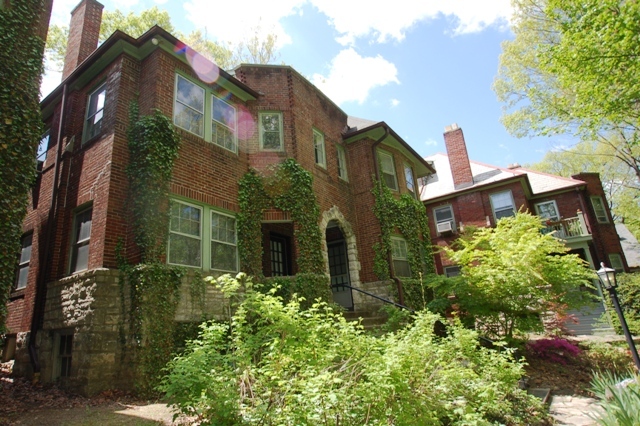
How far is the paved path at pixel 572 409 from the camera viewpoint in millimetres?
5836

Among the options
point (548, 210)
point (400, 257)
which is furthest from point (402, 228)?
point (548, 210)

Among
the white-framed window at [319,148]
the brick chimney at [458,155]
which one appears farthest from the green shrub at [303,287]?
the brick chimney at [458,155]

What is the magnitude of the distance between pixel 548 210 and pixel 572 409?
18.0 metres

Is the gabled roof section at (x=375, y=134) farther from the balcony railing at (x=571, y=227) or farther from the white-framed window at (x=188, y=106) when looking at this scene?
the balcony railing at (x=571, y=227)

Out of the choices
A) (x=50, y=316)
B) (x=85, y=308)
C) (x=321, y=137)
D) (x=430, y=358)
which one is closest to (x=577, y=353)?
(x=430, y=358)

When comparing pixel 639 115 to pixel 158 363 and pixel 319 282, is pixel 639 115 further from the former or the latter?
pixel 158 363

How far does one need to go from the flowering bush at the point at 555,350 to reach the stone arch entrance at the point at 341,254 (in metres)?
5.38

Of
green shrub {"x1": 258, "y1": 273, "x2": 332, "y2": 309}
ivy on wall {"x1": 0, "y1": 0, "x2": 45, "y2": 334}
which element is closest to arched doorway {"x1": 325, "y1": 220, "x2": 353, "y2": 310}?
green shrub {"x1": 258, "y1": 273, "x2": 332, "y2": 309}

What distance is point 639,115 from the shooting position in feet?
34.6

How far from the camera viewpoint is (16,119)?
662 cm

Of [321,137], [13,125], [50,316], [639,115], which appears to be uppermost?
[321,137]

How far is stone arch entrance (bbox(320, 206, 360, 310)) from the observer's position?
1209 centimetres

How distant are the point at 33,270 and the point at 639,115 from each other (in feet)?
55.3

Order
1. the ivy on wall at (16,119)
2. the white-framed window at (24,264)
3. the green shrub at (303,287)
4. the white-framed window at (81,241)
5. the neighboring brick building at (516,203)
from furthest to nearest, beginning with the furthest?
the neighboring brick building at (516,203)
the white-framed window at (24,264)
the green shrub at (303,287)
the white-framed window at (81,241)
the ivy on wall at (16,119)
